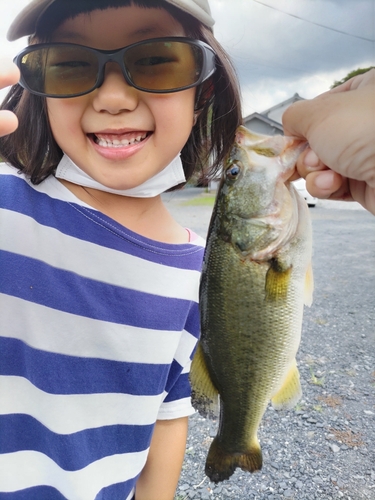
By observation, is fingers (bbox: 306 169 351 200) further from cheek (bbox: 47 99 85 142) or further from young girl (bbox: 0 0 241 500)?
cheek (bbox: 47 99 85 142)

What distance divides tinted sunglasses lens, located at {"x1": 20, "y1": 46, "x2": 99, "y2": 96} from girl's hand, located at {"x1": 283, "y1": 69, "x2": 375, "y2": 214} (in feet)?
2.00

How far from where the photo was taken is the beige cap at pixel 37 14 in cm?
124

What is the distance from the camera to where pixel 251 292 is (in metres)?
1.25

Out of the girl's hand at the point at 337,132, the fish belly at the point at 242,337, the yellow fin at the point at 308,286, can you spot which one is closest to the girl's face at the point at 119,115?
the fish belly at the point at 242,337

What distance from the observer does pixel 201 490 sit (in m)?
2.85

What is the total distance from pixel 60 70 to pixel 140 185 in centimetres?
48

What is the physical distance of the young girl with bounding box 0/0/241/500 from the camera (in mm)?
1250

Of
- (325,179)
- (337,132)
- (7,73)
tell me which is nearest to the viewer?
(7,73)

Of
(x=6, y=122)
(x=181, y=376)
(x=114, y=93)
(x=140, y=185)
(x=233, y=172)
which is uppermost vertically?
(x=6, y=122)

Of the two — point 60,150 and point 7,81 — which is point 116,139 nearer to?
point 60,150

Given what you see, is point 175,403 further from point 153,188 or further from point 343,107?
point 343,107

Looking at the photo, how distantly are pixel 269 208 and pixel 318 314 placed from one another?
16.4 ft

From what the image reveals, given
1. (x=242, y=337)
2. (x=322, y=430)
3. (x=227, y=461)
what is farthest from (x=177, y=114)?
(x=322, y=430)

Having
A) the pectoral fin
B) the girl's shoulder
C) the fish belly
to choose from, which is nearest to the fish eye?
the fish belly
